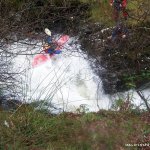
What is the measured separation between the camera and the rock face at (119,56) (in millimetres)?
9047

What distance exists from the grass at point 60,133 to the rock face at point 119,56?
12.9 ft

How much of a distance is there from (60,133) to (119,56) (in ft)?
17.0

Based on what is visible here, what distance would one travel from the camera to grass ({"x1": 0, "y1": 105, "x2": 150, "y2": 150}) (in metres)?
3.96

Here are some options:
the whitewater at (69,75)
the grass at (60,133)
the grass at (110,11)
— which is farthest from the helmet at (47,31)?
the grass at (60,133)

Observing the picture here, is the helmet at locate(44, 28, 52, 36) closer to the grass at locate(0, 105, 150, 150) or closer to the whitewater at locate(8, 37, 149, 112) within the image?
the whitewater at locate(8, 37, 149, 112)

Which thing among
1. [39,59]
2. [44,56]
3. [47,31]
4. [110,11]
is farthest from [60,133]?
[110,11]

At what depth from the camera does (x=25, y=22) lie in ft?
32.2

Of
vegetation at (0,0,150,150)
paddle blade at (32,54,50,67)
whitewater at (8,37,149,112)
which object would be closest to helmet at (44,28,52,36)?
vegetation at (0,0,150,150)

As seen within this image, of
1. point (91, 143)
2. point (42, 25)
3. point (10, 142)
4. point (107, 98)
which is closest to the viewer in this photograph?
point (91, 143)

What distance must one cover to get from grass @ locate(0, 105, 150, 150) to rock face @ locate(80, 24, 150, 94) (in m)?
3.93

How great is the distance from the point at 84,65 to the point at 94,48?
23.8 inches

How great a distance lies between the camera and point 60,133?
466 centimetres

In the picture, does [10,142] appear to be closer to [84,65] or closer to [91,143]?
[91,143]

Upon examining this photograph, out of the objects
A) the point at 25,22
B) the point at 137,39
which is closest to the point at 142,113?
the point at 137,39
